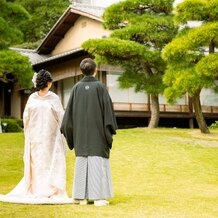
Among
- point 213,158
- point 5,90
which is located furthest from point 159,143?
point 5,90

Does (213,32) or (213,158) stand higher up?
(213,32)

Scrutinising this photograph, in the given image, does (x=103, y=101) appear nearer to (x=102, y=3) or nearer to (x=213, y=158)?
(x=213, y=158)

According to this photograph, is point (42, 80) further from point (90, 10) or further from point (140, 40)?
point (90, 10)

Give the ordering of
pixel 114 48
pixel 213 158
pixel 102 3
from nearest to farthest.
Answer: pixel 213 158
pixel 114 48
pixel 102 3

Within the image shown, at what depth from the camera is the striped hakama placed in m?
6.17

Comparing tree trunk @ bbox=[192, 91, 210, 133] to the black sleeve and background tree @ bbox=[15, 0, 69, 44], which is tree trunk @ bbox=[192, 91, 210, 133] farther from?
background tree @ bbox=[15, 0, 69, 44]

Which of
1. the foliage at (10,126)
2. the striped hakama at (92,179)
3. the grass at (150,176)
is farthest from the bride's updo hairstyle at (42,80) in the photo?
the foliage at (10,126)

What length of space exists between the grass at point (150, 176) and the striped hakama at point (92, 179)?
0.22 metres

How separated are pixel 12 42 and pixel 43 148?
1338 centimetres

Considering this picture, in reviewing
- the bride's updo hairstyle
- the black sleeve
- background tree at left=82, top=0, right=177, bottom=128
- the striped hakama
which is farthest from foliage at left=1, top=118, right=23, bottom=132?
the striped hakama

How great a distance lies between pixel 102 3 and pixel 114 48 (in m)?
24.3

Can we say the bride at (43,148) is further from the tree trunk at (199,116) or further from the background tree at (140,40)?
the tree trunk at (199,116)

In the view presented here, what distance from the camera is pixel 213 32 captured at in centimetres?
1513

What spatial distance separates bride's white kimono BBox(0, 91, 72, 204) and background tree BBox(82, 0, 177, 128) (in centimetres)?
1033
